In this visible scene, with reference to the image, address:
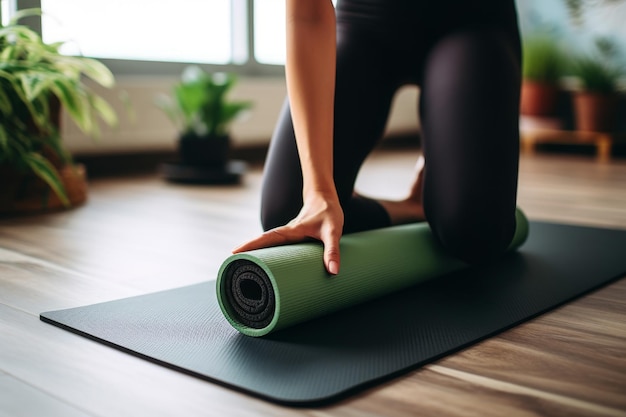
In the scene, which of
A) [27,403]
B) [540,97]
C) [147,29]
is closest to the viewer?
[27,403]

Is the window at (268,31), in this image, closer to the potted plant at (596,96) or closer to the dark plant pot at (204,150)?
the dark plant pot at (204,150)

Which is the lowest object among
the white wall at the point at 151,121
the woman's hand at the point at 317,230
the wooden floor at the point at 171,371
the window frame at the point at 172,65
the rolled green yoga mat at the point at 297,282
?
the wooden floor at the point at 171,371

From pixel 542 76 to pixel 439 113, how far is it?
3504mm

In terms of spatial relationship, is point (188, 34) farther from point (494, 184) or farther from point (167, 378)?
point (167, 378)

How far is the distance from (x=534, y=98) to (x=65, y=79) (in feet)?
11.1

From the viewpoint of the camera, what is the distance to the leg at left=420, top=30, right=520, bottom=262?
1391mm

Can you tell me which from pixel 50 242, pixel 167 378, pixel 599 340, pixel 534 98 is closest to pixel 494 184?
pixel 599 340

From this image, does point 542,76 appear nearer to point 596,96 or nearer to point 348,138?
point 596,96

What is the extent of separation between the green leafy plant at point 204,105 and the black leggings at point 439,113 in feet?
4.62

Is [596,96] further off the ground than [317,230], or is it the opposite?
[596,96]

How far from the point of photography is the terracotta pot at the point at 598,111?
436 centimetres

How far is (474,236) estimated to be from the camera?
139 centimetres

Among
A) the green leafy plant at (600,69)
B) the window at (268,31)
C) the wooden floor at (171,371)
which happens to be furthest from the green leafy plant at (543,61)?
the wooden floor at (171,371)

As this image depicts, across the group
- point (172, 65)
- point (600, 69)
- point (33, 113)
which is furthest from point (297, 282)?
point (600, 69)
